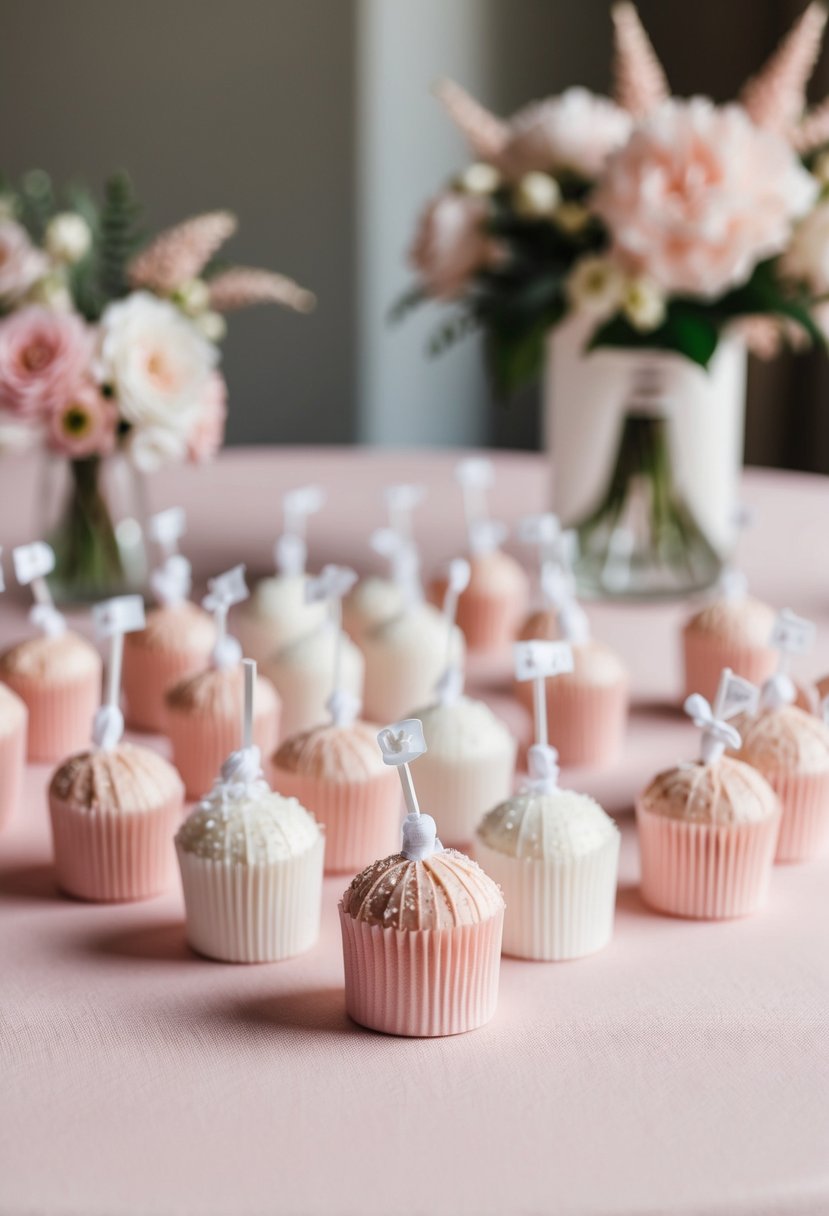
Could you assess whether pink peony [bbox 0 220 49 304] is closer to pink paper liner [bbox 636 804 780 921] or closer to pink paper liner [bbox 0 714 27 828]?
pink paper liner [bbox 0 714 27 828]

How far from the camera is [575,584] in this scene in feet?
6.81

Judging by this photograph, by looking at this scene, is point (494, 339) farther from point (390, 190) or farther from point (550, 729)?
point (390, 190)

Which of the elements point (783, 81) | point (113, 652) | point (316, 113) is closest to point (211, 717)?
point (113, 652)

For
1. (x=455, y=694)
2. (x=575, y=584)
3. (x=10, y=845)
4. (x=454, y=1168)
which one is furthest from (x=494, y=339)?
(x=454, y=1168)

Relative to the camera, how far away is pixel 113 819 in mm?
1261

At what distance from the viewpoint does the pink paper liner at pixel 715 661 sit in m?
1.67

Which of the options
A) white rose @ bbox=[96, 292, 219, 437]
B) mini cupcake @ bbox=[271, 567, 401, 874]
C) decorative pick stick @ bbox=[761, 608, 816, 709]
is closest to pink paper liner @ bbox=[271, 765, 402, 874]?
mini cupcake @ bbox=[271, 567, 401, 874]

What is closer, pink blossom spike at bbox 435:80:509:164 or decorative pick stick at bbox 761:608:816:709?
decorative pick stick at bbox 761:608:816:709

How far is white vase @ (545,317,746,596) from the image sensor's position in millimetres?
2055

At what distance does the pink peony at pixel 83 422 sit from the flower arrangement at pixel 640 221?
0.48 metres

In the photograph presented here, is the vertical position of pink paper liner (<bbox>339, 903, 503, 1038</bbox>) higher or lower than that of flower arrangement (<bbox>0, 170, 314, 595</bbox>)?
lower

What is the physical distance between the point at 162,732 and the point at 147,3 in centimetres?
297

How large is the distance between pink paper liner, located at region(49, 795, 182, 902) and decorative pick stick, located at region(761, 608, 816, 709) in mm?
499

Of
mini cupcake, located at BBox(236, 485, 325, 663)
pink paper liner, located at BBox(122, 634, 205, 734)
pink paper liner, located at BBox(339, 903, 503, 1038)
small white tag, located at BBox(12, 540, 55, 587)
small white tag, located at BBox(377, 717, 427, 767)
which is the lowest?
pink paper liner, located at BBox(339, 903, 503, 1038)
